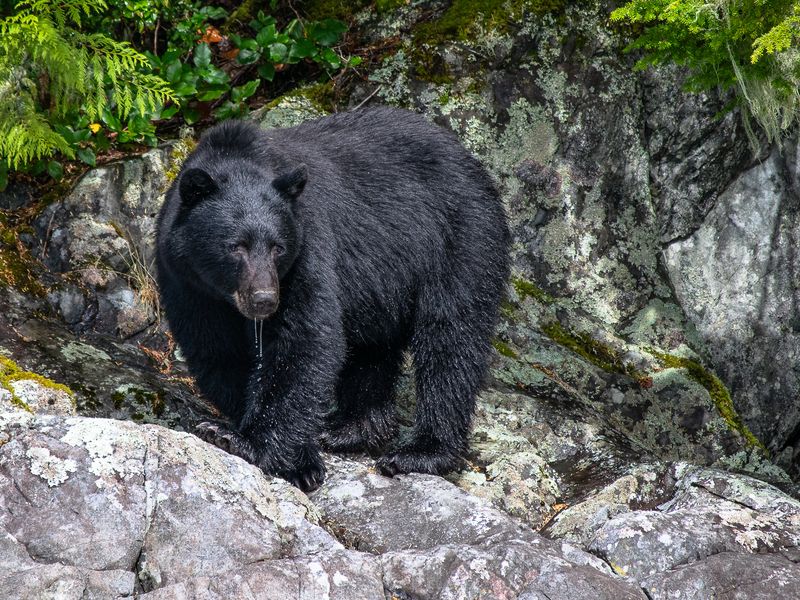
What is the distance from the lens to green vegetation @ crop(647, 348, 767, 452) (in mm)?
8086

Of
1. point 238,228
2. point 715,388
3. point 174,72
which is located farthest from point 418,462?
point 174,72

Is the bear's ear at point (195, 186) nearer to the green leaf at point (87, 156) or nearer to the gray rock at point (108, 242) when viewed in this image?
the gray rock at point (108, 242)

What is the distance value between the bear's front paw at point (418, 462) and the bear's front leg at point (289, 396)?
0.55 m

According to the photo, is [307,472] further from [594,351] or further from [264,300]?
[594,351]

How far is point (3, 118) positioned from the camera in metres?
7.62

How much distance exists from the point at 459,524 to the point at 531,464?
56.6 inches

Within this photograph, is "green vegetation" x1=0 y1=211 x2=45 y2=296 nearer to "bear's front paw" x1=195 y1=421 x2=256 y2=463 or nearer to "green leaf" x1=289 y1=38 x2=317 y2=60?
"bear's front paw" x1=195 y1=421 x2=256 y2=463

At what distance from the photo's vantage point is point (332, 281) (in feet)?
20.3

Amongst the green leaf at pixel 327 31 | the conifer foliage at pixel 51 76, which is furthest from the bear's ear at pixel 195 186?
the green leaf at pixel 327 31

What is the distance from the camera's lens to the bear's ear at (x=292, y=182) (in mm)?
5820

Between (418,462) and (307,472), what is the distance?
904 mm

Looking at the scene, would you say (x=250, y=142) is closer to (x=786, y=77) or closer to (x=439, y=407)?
(x=439, y=407)

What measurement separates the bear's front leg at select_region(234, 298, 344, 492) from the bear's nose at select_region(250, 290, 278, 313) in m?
0.40

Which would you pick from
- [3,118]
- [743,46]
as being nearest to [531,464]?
[743,46]
